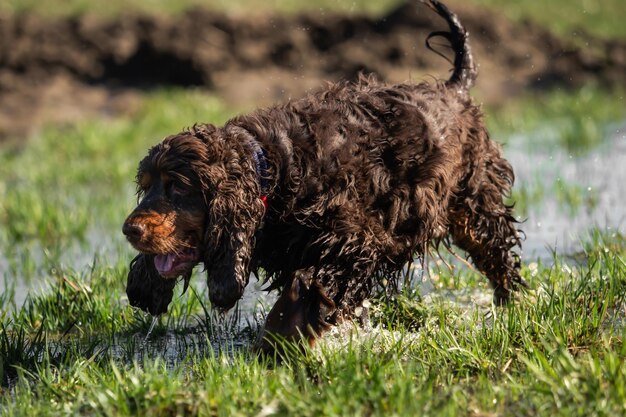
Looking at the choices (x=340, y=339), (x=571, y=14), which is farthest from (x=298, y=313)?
(x=571, y=14)

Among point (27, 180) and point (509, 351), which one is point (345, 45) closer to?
point (27, 180)

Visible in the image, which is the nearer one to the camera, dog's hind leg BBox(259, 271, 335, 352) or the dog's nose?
the dog's nose

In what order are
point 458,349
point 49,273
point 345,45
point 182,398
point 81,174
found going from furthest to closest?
1. point 345,45
2. point 81,174
3. point 49,273
4. point 458,349
5. point 182,398

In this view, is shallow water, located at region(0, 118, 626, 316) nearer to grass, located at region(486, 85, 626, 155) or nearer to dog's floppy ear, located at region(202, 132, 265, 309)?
grass, located at region(486, 85, 626, 155)

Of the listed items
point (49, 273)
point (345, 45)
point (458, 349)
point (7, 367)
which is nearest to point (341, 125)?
point (458, 349)

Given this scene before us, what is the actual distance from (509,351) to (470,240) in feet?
4.09

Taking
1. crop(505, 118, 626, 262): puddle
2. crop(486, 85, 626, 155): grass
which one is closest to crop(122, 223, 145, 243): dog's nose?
crop(505, 118, 626, 262): puddle

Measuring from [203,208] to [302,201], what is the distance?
1.34 feet

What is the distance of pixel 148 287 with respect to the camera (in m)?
4.41

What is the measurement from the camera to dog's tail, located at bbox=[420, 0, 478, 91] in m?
5.30

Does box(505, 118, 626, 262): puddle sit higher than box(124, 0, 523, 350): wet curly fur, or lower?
lower

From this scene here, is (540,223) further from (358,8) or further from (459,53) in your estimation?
(358,8)

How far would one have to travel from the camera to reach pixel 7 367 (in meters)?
4.25

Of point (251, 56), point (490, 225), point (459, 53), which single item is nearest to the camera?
point (490, 225)
